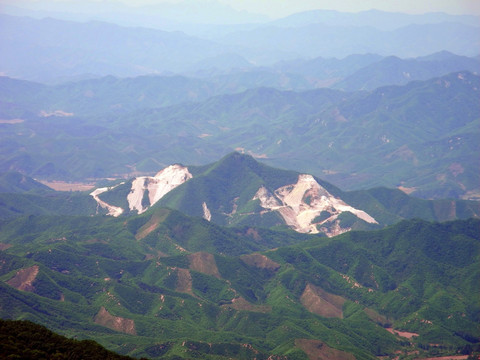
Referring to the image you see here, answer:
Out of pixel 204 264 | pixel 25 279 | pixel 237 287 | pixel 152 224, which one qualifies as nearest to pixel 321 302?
pixel 237 287

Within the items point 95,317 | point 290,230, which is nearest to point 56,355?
point 95,317

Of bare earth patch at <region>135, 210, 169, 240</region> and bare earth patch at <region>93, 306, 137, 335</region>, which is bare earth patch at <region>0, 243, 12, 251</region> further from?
bare earth patch at <region>93, 306, 137, 335</region>

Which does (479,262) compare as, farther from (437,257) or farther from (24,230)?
(24,230)

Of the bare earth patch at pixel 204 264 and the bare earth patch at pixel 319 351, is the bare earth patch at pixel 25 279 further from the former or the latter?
the bare earth patch at pixel 319 351

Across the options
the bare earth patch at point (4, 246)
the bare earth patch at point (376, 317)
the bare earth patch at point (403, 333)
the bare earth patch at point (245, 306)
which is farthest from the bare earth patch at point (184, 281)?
the bare earth patch at point (403, 333)

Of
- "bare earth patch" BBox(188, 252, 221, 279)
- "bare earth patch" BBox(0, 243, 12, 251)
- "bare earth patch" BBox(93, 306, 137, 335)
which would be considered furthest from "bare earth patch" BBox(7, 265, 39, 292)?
"bare earth patch" BBox(188, 252, 221, 279)

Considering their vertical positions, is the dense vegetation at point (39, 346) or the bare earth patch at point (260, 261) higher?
the dense vegetation at point (39, 346)
